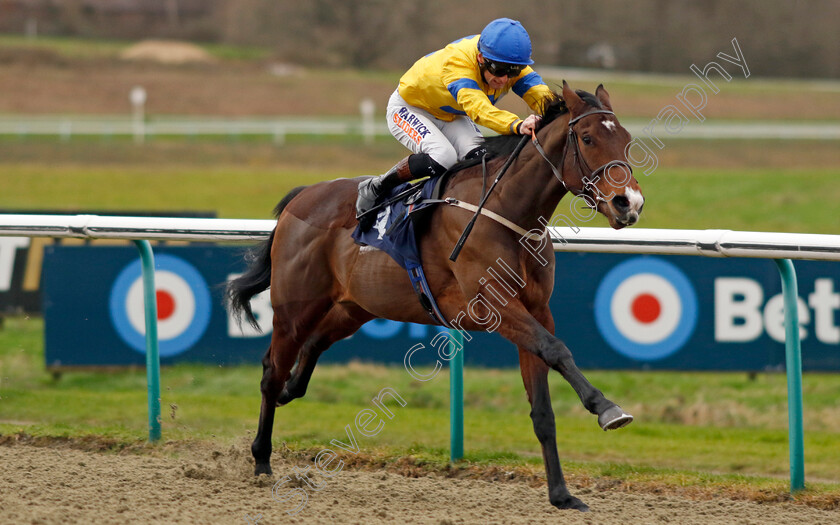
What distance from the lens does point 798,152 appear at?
2323 centimetres

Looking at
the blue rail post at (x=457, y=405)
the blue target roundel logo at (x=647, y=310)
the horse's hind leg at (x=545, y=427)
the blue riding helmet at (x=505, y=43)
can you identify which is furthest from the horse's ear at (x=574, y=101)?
the blue target roundel logo at (x=647, y=310)

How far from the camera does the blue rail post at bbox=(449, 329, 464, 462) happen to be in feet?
15.7

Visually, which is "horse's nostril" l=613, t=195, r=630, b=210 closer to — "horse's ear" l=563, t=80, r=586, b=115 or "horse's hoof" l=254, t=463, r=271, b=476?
"horse's ear" l=563, t=80, r=586, b=115

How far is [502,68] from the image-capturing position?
4102mm

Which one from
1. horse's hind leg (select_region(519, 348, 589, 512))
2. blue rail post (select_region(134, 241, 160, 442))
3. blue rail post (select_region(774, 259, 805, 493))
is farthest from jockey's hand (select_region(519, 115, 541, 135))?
blue rail post (select_region(134, 241, 160, 442))

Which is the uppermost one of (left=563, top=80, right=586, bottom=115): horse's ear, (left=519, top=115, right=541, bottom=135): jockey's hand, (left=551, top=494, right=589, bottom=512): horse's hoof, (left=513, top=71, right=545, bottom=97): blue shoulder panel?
(left=513, top=71, right=545, bottom=97): blue shoulder panel

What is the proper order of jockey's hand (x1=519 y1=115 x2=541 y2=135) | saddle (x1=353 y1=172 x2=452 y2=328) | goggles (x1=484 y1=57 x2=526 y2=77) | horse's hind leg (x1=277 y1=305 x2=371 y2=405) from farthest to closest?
horse's hind leg (x1=277 y1=305 x2=371 y2=405), saddle (x1=353 y1=172 x2=452 y2=328), goggles (x1=484 y1=57 x2=526 y2=77), jockey's hand (x1=519 y1=115 x2=541 y2=135)

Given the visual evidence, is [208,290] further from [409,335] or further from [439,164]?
[439,164]

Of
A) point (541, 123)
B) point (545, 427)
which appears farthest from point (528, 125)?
point (545, 427)

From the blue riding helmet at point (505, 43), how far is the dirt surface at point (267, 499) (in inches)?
71.4

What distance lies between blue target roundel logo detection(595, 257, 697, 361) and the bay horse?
250 cm

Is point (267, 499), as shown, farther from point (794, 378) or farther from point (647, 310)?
point (647, 310)

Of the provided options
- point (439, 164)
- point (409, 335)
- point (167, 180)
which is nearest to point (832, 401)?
point (409, 335)

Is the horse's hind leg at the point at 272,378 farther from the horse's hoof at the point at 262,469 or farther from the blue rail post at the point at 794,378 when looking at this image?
the blue rail post at the point at 794,378
